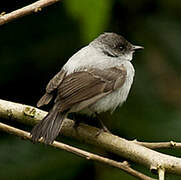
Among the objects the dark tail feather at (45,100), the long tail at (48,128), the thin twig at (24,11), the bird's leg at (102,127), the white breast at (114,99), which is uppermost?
the thin twig at (24,11)

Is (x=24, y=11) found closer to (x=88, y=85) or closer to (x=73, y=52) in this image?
(x=88, y=85)

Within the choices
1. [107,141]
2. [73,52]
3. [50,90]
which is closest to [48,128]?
[107,141]

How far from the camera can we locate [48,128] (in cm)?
421

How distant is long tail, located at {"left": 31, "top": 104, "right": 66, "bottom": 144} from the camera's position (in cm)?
415

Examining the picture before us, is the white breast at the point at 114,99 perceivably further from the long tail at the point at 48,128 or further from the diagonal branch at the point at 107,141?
the long tail at the point at 48,128

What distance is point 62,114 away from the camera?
4578 millimetres

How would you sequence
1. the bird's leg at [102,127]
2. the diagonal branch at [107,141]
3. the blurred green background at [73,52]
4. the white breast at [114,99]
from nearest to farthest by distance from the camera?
1. the diagonal branch at [107,141]
2. the bird's leg at [102,127]
3. the white breast at [114,99]
4. the blurred green background at [73,52]

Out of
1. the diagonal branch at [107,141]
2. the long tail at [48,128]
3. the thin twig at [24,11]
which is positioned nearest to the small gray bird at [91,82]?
the long tail at [48,128]

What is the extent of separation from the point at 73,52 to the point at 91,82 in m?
0.76

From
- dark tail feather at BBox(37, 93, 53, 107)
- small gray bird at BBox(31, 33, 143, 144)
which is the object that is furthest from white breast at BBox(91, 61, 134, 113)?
dark tail feather at BBox(37, 93, 53, 107)

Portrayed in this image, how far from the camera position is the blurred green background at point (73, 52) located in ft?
16.7

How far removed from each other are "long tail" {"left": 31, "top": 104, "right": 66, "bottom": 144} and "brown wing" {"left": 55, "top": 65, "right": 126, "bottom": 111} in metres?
0.11

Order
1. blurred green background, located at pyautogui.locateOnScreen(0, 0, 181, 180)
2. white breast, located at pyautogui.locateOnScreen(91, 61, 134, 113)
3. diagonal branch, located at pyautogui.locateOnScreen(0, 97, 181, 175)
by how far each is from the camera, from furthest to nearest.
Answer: blurred green background, located at pyautogui.locateOnScreen(0, 0, 181, 180) → white breast, located at pyautogui.locateOnScreen(91, 61, 134, 113) → diagonal branch, located at pyautogui.locateOnScreen(0, 97, 181, 175)

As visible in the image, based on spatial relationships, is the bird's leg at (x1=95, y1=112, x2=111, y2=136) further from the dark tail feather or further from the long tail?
the dark tail feather
